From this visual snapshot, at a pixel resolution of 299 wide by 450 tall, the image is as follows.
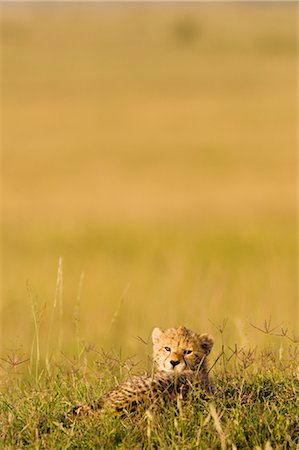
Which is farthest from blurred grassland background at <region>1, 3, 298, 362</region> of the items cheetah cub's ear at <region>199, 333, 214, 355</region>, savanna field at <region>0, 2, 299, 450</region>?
cheetah cub's ear at <region>199, 333, 214, 355</region>

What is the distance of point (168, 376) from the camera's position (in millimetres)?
4328

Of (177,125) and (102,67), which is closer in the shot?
(177,125)

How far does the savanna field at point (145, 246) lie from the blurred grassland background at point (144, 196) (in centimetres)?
7

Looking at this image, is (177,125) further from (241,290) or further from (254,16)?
(254,16)

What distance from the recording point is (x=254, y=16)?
107438 mm

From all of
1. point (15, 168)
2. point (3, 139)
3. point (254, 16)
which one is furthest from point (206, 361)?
point (254, 16)

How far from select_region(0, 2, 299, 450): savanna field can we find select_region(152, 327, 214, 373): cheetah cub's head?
0.09 metres

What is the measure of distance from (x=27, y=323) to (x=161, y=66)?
5962cm

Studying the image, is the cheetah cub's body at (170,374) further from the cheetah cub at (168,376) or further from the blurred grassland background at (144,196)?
the blurred grassland background at (144,196)

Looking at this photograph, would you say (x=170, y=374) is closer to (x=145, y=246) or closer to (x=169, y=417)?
(x=169, y=417)

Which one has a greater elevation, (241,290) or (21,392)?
(21,392)

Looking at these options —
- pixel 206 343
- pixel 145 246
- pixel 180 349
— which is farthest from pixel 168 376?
pixel 145 246

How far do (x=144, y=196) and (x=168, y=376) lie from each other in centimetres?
2214

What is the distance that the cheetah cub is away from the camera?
13.6 feet
